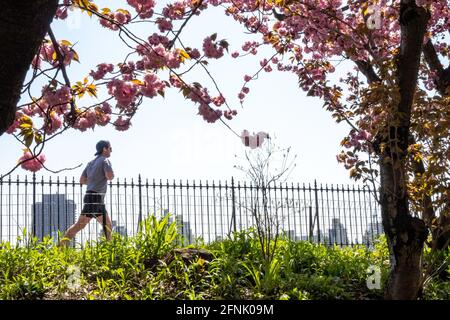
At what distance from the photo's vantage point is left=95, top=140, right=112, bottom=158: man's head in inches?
348

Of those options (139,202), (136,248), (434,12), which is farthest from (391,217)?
(139,202)

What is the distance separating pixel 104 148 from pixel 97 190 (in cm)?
67

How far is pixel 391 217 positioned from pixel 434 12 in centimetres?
544

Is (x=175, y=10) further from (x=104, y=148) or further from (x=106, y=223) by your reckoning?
(x=106, y=223)

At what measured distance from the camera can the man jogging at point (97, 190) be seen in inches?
336

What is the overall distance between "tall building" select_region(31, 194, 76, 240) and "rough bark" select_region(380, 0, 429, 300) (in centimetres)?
788

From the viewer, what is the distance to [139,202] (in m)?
12.5

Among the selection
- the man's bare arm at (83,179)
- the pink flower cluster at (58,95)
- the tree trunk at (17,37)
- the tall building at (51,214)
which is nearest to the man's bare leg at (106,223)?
the man's bare arm at (83,179)

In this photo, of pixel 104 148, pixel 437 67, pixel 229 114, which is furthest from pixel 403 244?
pixel 437 67

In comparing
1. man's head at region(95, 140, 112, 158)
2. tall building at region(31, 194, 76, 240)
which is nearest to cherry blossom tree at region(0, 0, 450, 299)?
man's head at region(95, 140, 112, 158)

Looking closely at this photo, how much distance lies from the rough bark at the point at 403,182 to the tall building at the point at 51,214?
7.88 metres

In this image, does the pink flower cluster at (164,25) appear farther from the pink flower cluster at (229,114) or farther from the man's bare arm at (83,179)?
the man's bare arm at (83,179)

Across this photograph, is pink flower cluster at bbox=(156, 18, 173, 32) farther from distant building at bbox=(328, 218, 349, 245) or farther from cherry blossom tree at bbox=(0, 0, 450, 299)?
distant building at bbox=(328, 218, 349, 245)
